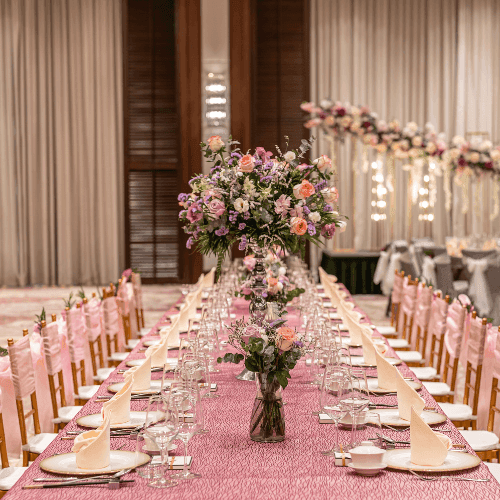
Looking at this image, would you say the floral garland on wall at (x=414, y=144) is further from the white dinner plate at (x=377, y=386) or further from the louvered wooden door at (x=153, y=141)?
the white dinner plate at (x=377, y=386)

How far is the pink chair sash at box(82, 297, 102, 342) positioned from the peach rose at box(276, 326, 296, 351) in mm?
2492

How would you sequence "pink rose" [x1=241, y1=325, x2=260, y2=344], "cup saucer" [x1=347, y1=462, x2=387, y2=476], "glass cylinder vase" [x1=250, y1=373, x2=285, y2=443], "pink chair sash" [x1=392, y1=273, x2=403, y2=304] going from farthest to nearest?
1. "pink chair sash" [x1=392, y1=273, x2=403, y2=304]
2. "pink rose" [x1=241, y1=325, x2=260, y2=344]
3. "glass cylinder vase" [x1=250, y1=373, x2=285, y2=443]
4. "cup saucer" [x1=347, y1=462, x2=387, y2=476]

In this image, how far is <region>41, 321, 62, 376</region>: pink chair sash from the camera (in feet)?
11.9

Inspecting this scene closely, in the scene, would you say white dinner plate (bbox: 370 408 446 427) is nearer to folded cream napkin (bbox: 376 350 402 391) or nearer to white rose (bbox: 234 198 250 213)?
folded cream napkin (bbox: 376 350 402 391)

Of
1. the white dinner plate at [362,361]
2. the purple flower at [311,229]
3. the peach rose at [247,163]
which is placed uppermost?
the peach rose at [247,163]

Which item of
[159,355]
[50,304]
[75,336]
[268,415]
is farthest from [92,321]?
[50,304]

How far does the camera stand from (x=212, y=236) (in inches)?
139

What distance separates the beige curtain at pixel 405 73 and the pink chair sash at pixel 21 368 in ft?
32.6

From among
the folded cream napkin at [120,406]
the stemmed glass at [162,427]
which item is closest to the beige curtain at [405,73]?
the folded cream napkin at [120,406]

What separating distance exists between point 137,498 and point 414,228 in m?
11.5

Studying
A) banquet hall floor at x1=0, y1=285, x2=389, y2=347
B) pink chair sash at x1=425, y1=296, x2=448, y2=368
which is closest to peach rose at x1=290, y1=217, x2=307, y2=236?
pink chair sash at x1=425, y1=296, x2=448, y2=368

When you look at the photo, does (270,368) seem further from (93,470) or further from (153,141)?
(153,141)

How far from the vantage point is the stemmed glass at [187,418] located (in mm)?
2012

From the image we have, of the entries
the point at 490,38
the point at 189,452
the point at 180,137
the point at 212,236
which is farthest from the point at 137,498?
the point at 490,38
